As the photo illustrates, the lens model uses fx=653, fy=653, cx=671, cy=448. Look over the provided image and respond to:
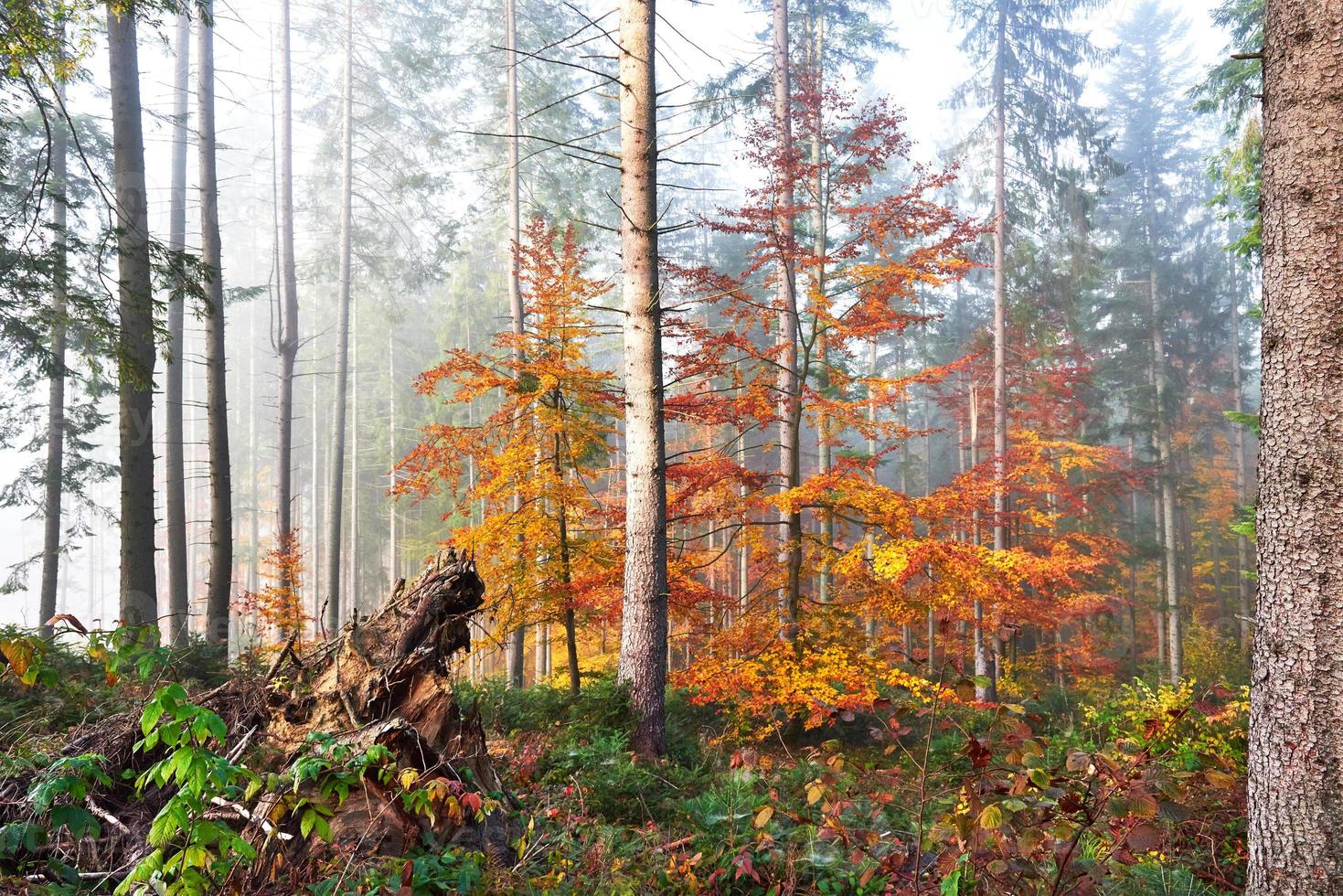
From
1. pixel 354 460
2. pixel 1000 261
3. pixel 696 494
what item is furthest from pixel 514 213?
pixel 354 460

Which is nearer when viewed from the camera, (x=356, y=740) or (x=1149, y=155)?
(x=356, y=740)

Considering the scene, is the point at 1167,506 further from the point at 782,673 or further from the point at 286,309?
the point at 286,309

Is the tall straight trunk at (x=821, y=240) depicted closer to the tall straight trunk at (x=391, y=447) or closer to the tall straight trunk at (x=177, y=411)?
the tall straight trunk at (x=177, y=411)

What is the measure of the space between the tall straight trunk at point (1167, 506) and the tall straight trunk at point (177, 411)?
19708mm

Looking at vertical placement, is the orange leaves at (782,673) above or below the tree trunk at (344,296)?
below

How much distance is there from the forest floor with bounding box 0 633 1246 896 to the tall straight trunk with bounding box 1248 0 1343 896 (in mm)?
464

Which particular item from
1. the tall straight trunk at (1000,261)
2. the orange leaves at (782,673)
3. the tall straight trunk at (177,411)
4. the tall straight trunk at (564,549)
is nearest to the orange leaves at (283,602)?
the tall straight trunk at (177,411)

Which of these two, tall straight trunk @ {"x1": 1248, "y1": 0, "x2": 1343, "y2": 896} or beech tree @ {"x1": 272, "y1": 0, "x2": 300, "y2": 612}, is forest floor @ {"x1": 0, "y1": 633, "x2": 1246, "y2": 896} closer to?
tall straight trunk @ {"x1": 1248, "y1": 0, "x2": 1343, "y2": 896}

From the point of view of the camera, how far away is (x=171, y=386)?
38.9 ft

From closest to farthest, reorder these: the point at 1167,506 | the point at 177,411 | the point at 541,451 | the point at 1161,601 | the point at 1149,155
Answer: the point at 541,451, the point at 177,411, the point at 1167,506, the point at 1161,601, the point at 1149,155

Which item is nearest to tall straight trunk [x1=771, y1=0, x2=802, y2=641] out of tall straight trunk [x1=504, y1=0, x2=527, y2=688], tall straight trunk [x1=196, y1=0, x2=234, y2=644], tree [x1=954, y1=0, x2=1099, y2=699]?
tall straight trunk [x1=504, y1=0, x2=527, y2=688]

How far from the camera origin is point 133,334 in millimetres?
7633

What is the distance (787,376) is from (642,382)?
429 centimetres

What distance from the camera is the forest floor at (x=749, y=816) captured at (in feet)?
7.63
